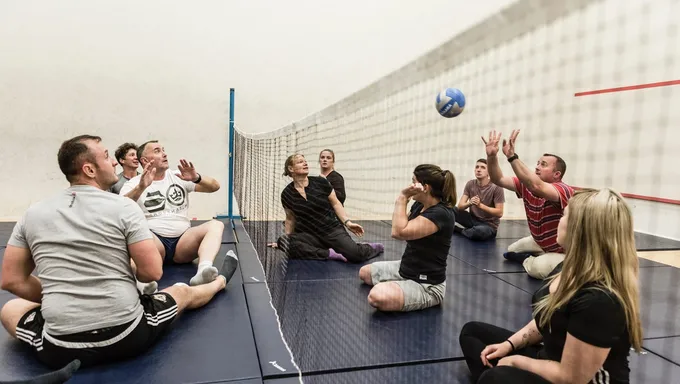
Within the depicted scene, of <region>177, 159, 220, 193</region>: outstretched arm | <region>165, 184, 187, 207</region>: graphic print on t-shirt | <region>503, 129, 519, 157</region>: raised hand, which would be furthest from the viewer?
<region>165, 184, 187, 207</region>: graphic print on t-shirt

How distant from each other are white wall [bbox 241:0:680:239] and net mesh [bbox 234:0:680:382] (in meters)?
0.01

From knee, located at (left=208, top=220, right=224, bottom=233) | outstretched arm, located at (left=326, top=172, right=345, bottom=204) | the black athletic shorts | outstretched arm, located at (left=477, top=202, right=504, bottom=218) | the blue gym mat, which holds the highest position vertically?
outstretched arm, located at (left=326, top=172, right=345, bottom=204)

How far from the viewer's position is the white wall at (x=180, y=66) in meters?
6.61

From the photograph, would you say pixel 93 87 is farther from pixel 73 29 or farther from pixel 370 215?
pixel 370 215

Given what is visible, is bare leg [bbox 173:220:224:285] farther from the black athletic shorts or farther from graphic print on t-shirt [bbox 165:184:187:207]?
the black athletic shorts

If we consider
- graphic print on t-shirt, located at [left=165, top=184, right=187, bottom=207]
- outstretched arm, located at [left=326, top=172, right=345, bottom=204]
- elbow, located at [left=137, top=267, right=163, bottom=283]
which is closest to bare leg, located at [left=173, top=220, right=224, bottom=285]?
graphic print on t-shirt, located at [left=165, top=184, right=187, bottom=207]

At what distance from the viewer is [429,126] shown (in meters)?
4.80

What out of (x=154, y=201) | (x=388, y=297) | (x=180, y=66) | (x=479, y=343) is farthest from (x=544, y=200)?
(x=180, y=66)

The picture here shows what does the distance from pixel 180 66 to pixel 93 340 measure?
5.89 meters

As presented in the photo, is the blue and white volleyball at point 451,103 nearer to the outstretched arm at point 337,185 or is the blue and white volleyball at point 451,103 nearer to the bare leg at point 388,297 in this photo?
the bare leg at point 388,297

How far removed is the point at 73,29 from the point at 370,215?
206 inches

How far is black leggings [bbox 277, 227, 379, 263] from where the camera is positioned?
4.35 metres

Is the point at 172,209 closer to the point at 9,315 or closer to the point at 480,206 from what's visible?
the point at 9,315

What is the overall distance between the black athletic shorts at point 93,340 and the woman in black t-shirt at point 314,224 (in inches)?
85.2
